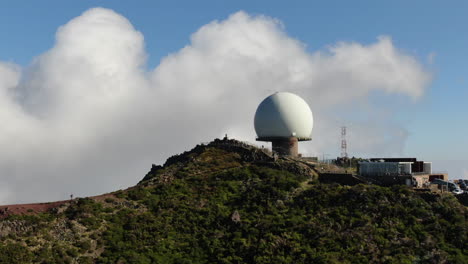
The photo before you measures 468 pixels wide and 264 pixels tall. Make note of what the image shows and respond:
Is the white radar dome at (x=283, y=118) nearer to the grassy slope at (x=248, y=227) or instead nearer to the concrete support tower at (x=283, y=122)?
the concrete support tower at (x=283, y=122)

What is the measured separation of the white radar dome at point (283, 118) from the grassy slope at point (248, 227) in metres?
15.3

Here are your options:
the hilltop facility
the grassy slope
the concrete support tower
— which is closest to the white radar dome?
the concrete support tower

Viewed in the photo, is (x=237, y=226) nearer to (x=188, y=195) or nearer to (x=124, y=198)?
(x=188, y=195)

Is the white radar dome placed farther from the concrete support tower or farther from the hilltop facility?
the hilltop facility

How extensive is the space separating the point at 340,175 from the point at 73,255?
109 ft

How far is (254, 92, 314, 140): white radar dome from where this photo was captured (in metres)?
70.3

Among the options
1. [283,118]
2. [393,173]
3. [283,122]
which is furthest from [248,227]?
[283,118]

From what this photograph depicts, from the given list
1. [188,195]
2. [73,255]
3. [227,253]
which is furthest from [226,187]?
[73,255]

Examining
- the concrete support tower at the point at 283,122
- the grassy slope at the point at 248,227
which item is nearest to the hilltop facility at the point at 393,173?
the grassy slope at the point at 248,227

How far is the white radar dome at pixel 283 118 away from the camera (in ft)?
231

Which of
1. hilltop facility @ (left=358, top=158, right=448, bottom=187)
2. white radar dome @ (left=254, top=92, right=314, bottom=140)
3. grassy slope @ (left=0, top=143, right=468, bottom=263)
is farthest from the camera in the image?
white radar dome @ (left=254, top=92, right=314, bottom=140)

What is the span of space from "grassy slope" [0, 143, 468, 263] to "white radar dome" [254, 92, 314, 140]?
1530 centimetres

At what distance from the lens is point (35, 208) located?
47188 millimetres

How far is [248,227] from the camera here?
45688 mm
